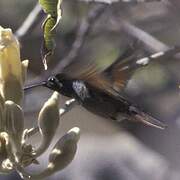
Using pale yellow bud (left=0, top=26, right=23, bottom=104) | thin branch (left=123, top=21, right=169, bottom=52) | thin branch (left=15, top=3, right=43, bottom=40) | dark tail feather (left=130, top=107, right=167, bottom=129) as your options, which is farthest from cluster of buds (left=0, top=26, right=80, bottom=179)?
thin branch (left=15, top=3, right=43, bottom=40)

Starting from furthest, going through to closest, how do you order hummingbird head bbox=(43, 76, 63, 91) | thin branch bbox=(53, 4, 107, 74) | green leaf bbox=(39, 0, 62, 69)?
1. thin branch bbox=(53, 4, 107, 74)
2. hummingbird head bbox=(43, 76, 63, 91)
3. green leaf bbox=(39, 0, 62, 69)

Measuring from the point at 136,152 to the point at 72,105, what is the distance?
1.64m

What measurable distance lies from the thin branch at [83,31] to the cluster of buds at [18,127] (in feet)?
2.61

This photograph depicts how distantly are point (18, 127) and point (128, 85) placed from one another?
70cm

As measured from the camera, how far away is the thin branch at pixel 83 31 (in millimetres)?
2310

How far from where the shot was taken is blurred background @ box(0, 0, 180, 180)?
220 centimetres

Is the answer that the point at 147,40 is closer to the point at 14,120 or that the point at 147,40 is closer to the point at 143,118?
the point at 143,118

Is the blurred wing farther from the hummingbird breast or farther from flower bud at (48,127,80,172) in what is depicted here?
flower bud at (48,127,80,172)

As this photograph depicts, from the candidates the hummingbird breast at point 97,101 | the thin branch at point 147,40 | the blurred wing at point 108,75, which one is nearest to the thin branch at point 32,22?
the thin branch at point 147,40

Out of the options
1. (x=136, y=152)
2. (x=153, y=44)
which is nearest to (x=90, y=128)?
(x=136, y=152)

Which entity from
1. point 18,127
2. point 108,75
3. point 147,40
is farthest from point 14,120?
point 147,40

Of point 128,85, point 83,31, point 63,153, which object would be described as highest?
point 63,153

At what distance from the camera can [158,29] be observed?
2.41 meters

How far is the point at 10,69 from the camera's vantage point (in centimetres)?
142
